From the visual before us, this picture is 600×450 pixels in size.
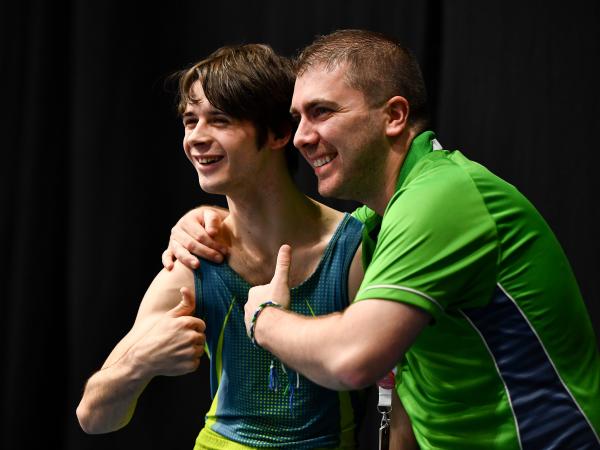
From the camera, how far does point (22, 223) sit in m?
2.99

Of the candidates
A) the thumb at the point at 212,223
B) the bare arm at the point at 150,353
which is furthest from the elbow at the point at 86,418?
the thumb at the point at 212,223

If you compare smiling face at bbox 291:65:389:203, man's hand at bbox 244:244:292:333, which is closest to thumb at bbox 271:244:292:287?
man's hand at bbox 244:244:292:333

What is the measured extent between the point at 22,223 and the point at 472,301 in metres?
1.97

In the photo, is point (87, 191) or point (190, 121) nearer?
point (190, 121)

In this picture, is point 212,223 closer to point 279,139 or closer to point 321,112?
point 279,139

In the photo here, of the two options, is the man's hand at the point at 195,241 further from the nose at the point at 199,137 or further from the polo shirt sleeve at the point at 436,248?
the polo shirt sleeve at the point at 436,248

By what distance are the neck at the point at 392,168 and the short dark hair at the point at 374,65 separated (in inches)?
1.5

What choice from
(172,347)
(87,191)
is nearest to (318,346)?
(172,347)

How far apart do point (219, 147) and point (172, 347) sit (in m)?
0.46

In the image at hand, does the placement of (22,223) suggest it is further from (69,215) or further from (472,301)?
(472,301)

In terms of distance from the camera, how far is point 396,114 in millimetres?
1675

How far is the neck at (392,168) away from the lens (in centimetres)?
166

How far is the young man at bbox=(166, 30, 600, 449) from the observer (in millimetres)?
1373

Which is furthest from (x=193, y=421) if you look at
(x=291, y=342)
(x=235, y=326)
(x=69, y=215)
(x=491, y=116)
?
(x=291, y=342)
